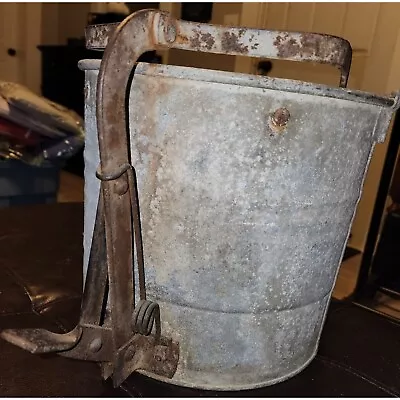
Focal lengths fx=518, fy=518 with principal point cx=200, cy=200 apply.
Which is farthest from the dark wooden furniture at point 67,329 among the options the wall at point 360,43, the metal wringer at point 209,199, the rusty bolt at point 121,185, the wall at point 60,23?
the wall at point 60,23

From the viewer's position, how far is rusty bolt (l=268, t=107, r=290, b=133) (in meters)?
0.54

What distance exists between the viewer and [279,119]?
55 centimetres

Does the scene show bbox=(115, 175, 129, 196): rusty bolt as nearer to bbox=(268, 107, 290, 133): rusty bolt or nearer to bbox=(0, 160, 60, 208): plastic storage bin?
bbox=(268, 107, 290, 133): rusty bolt

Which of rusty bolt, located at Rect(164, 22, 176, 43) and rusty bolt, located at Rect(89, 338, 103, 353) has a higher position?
rusty bolt, located at Rect(164, 22, 176, 43)

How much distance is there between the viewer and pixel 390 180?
5.09 ft

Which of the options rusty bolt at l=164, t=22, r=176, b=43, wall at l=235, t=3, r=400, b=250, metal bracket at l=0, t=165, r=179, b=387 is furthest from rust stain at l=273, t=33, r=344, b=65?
wall at l=235, t=3, r=400, b=250

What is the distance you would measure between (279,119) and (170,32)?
15 cm

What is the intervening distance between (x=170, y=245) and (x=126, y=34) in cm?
24

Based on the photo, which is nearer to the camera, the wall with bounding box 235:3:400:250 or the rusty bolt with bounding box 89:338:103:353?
the rusty bolt with bounding box 89:338:103:353

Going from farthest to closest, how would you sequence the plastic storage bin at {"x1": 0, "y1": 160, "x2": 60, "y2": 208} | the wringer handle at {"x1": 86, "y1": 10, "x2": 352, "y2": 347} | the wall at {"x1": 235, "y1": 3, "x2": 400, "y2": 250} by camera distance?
the wall at {"x1": 235, "y1": 3, "x2": 400, "y2": 250}, the plastic storage bin at {"x1": 0, "y1": 160, "x2": 60, "y2": 208}, the wringer handle at {"x1": 86, "y1": 10, "x2": 352, "y2": 347}

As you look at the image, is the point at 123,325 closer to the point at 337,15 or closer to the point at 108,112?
the point at 108,112

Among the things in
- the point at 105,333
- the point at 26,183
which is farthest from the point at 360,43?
the point at 105,333

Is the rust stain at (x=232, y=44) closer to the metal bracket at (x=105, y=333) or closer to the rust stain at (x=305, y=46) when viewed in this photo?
the rust stain at (x=305, y=46)

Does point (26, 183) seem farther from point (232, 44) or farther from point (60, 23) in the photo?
point (60, 23)
